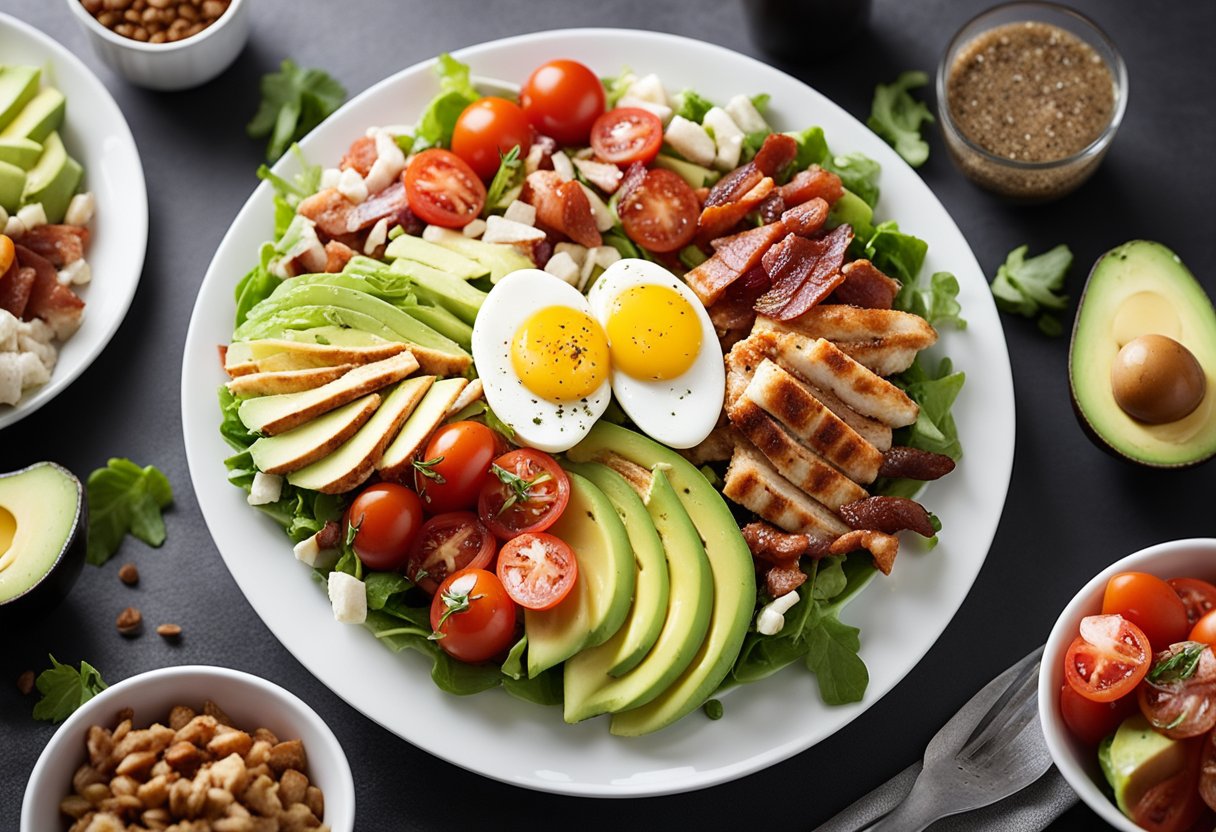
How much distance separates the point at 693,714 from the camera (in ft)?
14.0

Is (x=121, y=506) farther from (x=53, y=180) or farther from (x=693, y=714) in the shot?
(x=693, y=714)

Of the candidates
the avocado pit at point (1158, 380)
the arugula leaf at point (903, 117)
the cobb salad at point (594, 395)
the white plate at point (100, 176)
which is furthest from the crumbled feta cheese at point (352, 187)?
the avocado pit at point (1158, 380)

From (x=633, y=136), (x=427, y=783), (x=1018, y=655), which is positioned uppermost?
(x=633, y=136)

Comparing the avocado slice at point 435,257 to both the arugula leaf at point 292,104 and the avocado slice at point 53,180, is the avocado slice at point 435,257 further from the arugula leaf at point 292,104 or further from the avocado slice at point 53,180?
the avocado slice at point 53,180

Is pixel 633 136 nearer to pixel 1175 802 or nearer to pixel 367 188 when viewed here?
pixel 367 188

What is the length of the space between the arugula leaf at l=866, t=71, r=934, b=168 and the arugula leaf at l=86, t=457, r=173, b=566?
326cm

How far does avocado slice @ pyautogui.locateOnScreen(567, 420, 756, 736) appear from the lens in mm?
4090

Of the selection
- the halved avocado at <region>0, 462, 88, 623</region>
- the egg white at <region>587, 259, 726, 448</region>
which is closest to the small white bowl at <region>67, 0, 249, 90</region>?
the halved avocado at <region>0, 462, 88, 623</region>

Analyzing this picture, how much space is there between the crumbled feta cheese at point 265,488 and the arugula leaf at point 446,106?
4.73 feet

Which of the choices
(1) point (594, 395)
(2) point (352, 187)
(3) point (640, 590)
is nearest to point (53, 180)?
(2) point (352, 187)

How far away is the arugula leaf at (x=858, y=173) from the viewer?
4824 mm

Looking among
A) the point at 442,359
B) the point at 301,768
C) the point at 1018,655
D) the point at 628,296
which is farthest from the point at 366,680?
the point at 1018,655

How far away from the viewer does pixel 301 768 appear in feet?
13.0

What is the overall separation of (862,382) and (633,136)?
4.29 feet
